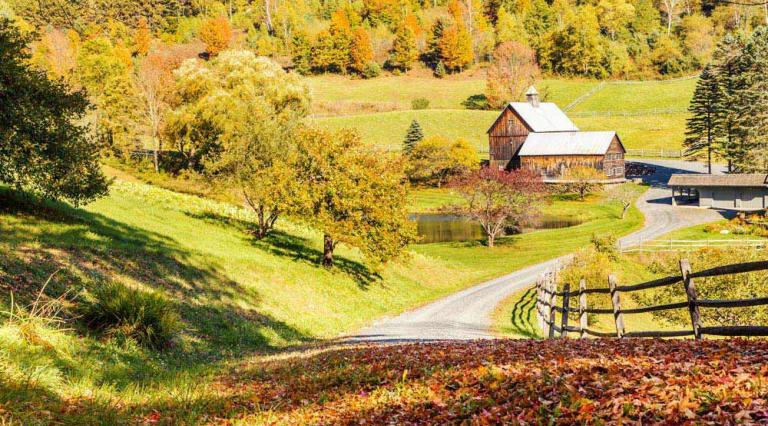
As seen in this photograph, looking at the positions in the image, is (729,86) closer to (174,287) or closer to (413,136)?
(413,136)

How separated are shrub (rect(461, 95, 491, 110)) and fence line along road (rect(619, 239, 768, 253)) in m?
92.4

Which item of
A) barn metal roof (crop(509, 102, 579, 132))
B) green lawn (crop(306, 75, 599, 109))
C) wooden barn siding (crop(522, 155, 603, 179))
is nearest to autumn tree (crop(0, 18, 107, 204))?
wooden barn siding (crop(522, 155, 603, 179))

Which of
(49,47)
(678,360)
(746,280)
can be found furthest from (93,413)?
(49,47)

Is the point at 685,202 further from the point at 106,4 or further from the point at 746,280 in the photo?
the point at 106,4

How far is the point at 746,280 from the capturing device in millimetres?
41719

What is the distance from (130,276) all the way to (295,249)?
17673 millimetres

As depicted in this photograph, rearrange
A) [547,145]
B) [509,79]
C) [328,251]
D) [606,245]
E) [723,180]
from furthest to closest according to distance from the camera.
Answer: [509,79] < [547,145] < [723,180] < [606,245] < [328,251]

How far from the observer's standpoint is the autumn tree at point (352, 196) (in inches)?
1350

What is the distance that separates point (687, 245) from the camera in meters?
51.9

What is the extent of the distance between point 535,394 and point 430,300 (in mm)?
28369

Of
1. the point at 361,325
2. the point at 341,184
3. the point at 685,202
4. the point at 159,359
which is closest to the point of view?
the point at 159,359

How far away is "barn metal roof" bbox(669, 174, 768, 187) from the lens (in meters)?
67.2

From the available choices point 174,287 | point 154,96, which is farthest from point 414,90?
point 174,287

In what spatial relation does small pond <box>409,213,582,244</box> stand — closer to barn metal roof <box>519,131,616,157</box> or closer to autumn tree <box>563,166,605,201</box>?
autumn tree <box>563,166,605,201</box>
